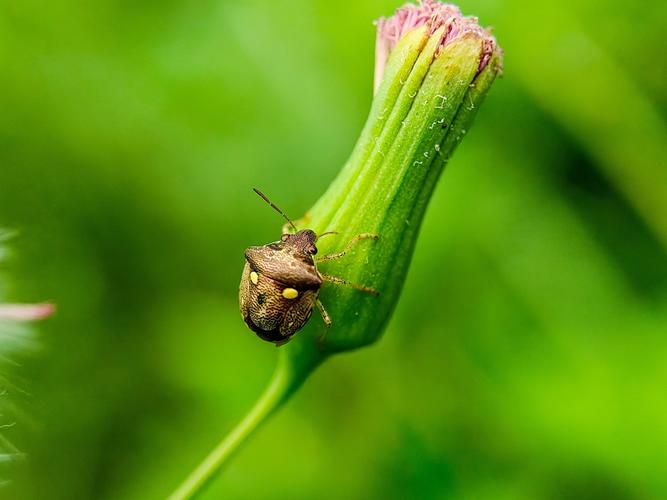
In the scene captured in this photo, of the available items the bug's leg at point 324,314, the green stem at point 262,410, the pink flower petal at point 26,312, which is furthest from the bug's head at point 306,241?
the pink flower petal at point 26,312

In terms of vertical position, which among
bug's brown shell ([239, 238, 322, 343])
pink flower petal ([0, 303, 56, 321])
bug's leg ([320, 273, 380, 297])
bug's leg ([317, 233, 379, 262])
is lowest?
pink flower petal ([0, 303, 56, 321])

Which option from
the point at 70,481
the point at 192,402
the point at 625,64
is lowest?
the point at 70,481

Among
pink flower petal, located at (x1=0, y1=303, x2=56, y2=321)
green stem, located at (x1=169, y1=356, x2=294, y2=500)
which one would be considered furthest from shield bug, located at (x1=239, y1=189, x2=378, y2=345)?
pink flower petal, located at (x1=0, y1=303, x2=56, y2=321)

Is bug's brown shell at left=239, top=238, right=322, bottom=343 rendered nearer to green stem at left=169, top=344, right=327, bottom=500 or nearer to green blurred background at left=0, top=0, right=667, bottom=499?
green stem at left=169, top=344, right=327, bottom=500

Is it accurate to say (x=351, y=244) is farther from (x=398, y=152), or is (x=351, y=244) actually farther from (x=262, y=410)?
(x=262, y=410)

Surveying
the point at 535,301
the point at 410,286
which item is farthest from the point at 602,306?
the point at 410,286

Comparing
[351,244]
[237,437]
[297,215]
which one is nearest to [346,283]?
[351,244]

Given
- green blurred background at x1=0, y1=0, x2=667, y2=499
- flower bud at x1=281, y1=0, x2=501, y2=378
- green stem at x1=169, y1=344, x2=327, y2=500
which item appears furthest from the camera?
green blurred background at x1=0, y1=0, x2=667, y2=499

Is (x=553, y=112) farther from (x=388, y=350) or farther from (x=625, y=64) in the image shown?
(x=388, y=350)
